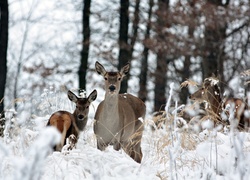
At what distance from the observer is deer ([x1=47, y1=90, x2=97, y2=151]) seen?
6488 mm

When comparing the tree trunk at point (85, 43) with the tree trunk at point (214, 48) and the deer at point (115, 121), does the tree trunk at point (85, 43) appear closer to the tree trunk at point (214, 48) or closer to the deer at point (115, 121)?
the tree trunk at point (214, 48)

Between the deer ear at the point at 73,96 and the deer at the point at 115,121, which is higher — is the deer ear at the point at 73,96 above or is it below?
above

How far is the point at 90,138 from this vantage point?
7.55 m

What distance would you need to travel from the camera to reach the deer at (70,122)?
255 inches

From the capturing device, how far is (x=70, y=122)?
6.91 meters

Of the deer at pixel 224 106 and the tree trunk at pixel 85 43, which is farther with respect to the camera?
the tree trunk at pixel 85 43

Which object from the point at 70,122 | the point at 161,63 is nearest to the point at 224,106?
the point at 70,122

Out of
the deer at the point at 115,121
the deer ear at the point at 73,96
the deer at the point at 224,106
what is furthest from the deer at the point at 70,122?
the deer at the point at 224,106

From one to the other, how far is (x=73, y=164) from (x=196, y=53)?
1332 centimetres

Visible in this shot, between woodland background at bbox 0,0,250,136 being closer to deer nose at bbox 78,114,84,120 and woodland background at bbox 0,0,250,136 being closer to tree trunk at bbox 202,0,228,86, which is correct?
tree trunk at bbox 202,0,228,86

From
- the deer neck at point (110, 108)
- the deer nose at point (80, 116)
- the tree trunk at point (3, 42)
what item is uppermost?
the tree trunk at point (3, 42)

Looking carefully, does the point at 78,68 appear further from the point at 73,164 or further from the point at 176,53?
the point at 73,164

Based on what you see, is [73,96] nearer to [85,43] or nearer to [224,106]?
[224,106]

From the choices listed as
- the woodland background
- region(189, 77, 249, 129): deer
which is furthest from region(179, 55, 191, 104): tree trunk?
region(189, 77, 249, 129): deer
